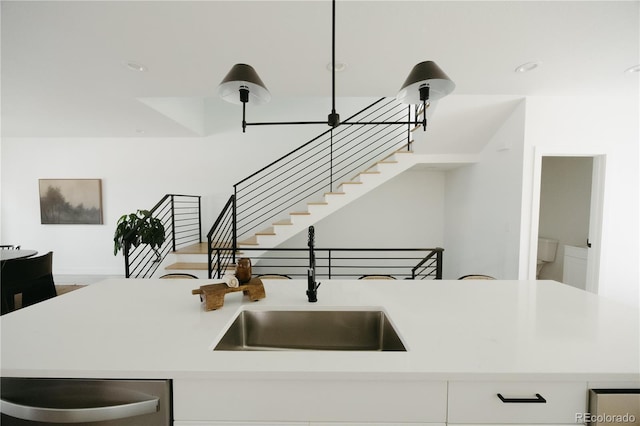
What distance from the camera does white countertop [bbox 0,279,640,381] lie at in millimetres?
753

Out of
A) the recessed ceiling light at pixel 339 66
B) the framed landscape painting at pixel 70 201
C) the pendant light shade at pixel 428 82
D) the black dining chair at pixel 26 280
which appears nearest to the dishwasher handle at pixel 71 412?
the pendant light shade at pixel 428 82

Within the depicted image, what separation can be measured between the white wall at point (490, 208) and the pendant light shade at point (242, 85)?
3155mm

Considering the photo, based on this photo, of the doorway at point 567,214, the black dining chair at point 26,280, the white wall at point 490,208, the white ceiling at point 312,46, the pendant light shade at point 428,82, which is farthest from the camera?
the doorway at point 567,214

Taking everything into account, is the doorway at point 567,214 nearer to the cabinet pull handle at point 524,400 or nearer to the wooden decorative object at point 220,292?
the cabinet pull handle at point 524,400

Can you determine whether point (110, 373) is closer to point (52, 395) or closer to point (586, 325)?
point (52, 395)

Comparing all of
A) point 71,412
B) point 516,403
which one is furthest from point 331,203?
point 71,412

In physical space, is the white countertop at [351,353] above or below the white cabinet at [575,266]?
above

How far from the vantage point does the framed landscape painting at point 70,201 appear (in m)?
4.81

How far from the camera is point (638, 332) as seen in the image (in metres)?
0.98

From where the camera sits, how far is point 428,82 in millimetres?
1136

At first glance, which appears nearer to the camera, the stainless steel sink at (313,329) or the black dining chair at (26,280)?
the stainless steel sink at (313,329)

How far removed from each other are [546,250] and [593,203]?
1285 mm

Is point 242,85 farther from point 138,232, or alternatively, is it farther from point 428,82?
point 138,232

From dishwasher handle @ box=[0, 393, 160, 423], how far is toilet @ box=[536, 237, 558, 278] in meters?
5.21
